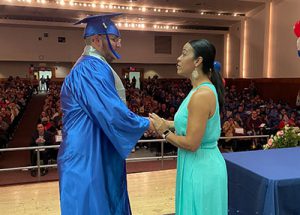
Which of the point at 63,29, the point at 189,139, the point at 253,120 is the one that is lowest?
the point at 253,120

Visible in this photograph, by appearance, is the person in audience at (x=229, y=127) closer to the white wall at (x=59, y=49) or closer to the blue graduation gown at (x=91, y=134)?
the blue graduation gown at (x=91, y=134)

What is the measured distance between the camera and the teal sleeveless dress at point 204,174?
1.81m

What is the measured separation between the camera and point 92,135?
6.07 feet

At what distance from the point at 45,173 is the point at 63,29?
15835 mm

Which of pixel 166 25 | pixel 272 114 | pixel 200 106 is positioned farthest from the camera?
pixel 166 25

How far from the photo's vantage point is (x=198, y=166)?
1821mm

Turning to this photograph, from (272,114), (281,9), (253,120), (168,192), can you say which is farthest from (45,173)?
(281,9)

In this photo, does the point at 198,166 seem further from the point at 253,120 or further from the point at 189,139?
the point at 253,120

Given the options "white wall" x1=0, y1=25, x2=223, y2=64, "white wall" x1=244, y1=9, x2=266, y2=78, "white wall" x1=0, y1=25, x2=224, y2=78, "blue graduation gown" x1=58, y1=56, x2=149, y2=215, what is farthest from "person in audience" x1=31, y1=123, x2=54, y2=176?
"white wall" x1=0, y1=25, x2=223, y2=64

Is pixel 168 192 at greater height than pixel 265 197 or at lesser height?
lesser

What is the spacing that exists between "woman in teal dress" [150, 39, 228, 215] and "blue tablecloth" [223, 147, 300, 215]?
0.43 meters

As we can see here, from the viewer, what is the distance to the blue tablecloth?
2133mm

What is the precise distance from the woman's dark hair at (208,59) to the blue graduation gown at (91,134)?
17.8 inches

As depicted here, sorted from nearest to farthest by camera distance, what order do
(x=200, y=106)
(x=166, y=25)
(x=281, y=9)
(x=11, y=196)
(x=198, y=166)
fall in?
(x=200, y=106) < (x=198, y=166) < (x=11, y=196) < (x=281, y=9) < (x=166, y=25)
